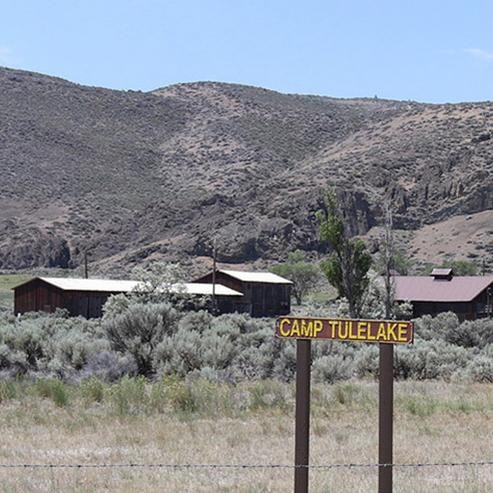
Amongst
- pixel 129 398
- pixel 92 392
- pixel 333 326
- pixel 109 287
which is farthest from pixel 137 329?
pixel 109 287

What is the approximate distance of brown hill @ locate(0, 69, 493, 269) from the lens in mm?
104625

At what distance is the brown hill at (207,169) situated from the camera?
4119 inches

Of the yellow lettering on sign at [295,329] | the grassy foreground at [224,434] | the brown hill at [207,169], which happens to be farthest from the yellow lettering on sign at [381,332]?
the brown hill at [207,169]

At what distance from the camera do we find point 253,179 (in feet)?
420

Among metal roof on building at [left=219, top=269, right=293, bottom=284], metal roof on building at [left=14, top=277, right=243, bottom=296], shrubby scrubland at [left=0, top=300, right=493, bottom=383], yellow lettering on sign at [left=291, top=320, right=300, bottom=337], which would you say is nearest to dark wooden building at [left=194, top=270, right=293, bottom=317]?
metal roof on building at [left=219, top=269, right=293, bottom=284]

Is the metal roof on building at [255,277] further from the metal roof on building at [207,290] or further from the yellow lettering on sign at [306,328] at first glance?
the yellow lettering on sign at [306,328]

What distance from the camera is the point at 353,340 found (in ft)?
30.8

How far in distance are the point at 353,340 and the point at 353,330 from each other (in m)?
0.10

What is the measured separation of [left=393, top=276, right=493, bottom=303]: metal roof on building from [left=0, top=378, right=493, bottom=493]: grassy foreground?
4181 centimetres

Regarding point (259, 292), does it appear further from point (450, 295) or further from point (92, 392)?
point (92, 392)

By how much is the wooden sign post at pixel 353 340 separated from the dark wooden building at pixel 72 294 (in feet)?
162

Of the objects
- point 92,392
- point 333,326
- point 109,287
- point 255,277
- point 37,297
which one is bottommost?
point 92,392

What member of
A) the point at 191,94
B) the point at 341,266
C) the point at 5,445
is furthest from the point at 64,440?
the point at 191,94

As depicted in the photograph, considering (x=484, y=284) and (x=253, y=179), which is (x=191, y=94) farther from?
(x=484, y=284)
